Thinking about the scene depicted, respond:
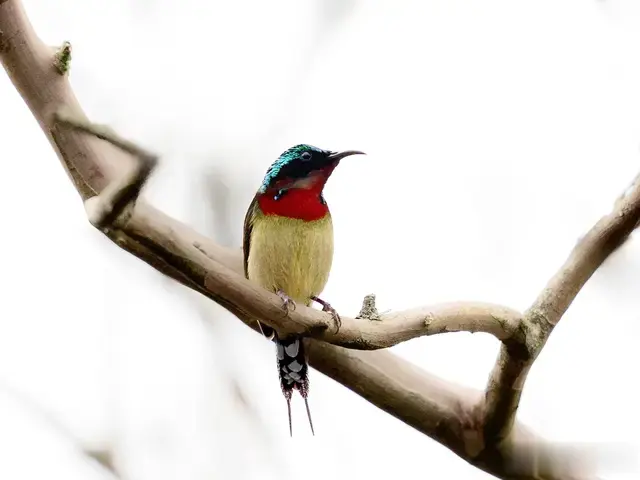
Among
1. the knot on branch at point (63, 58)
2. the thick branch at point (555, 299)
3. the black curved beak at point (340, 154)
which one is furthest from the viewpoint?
the black curved beak at point (340, 154)

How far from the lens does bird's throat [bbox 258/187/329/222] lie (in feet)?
13.6

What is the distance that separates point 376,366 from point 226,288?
1676 millimetres

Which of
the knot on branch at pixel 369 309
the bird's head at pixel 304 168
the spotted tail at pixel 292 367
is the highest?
the bird's head at pixel 304 168

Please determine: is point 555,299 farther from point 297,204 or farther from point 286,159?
point 286,159

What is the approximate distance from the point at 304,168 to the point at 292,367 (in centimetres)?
97

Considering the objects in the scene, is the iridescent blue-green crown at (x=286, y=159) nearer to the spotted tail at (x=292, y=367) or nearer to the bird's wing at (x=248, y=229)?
the bird's wing at (x=248, y=229)

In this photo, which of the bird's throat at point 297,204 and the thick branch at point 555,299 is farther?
the bird's throat at point 297,204

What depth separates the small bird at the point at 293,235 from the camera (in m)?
4.14

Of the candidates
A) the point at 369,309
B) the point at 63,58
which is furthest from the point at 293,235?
the point at 63,58

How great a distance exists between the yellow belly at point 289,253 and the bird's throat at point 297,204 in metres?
0.03

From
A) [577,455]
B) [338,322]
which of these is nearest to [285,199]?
[338,322]

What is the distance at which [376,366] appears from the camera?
13.6ft

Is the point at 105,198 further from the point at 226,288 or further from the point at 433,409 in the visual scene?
the point at 433,409

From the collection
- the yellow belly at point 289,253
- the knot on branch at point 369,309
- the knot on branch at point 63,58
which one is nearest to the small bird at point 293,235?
the yellow belly at point 289,253
